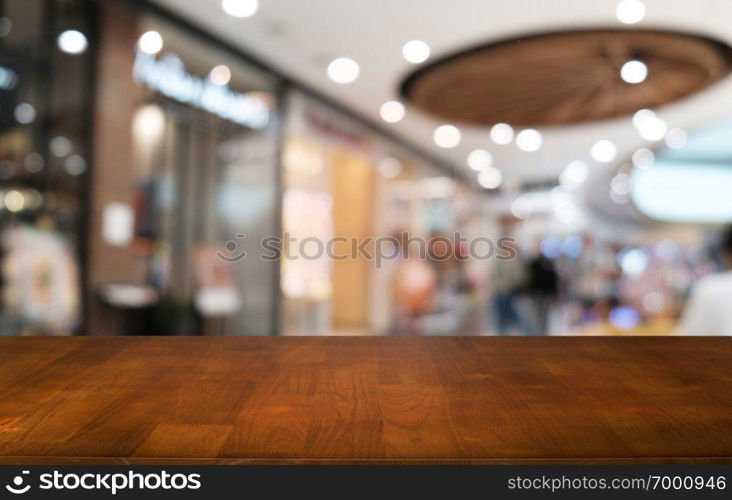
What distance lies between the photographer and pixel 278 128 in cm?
750

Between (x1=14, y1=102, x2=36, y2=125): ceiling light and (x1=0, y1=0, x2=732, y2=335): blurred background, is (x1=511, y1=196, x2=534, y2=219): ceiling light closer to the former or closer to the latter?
(x1=0, y1=0, x2=732, y2=335): blurred background

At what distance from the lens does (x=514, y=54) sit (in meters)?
5.06

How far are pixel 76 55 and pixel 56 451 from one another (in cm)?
488

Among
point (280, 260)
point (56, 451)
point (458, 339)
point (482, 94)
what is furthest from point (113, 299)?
point (56, 451)

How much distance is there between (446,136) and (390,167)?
1.11 meters

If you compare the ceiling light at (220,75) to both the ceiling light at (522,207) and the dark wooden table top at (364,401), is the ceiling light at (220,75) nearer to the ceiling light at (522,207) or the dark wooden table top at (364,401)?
the dark wooden table top at (364,401)

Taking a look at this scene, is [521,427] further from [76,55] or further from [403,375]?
[76,55]

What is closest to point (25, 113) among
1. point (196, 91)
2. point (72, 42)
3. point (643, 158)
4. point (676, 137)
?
point (72, 42)

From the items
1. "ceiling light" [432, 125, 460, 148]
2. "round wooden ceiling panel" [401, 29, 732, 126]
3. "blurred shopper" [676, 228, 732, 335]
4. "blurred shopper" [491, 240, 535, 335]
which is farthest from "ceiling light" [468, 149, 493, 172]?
"blurred shopper" [676, 228, 732, 335]

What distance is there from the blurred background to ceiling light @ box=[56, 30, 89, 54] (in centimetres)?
2

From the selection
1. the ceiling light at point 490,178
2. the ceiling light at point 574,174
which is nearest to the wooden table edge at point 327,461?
the ceiling light at point 574,174

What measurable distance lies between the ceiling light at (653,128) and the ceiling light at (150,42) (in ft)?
18.7

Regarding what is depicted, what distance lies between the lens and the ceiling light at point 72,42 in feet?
16.1

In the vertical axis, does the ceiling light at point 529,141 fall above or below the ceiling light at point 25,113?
above
